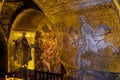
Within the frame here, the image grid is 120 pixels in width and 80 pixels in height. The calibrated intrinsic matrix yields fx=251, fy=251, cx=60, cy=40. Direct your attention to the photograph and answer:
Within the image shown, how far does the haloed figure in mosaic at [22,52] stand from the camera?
9.88 m

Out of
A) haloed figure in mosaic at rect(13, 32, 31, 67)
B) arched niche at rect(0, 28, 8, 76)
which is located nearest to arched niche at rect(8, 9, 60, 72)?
haloed figure in mosaic at rect(13, 32, 31, 67)

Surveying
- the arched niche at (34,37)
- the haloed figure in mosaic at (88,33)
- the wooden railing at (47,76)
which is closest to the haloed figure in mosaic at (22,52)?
the arched niche at (34,37)

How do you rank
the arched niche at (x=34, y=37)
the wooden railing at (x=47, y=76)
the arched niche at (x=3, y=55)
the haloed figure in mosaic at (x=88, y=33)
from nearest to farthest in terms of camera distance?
the haloed figure in mosaic at (x=88, y=33), the wooden railing at (x=47, y=76), the arched niche at (x=34, y=37), the arched niche at (x=3, y=55)

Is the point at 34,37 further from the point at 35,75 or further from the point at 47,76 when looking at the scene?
the point at 47,76

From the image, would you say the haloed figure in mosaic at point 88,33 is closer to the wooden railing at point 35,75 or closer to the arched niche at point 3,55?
the wooden railing at point 35,75

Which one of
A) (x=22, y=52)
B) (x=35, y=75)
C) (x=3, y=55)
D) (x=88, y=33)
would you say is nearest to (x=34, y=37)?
(x=22, y=52)

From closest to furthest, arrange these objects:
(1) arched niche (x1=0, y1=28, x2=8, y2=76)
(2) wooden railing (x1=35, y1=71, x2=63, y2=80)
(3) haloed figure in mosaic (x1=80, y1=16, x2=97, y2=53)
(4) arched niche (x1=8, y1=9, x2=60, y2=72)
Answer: (3) haloed figure in mosaic (x1=80, y1=16, x2=97, y2=53) → (2) wooden railing (x1=35, y1=71, x2=63, y2=80) → (4) arched niche (x1=8, y1=9, x2=60, y2=72) → (1) arched niche (x1=0, y1=28, x2=8, y2=76)

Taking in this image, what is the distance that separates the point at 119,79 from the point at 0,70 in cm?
590

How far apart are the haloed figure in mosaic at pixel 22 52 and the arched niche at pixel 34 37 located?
0.04m

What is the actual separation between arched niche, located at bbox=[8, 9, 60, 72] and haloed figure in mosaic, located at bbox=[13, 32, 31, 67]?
0.14ft

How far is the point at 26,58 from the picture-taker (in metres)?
9.90

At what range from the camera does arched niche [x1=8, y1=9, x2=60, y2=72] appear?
30.2ft

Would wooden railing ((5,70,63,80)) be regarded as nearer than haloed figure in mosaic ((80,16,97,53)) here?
No

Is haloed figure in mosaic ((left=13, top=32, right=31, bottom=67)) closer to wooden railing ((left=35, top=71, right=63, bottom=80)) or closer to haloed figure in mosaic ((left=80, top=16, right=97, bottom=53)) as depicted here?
wooden railing ((left=35, top=71, right=63, bottom=80))
